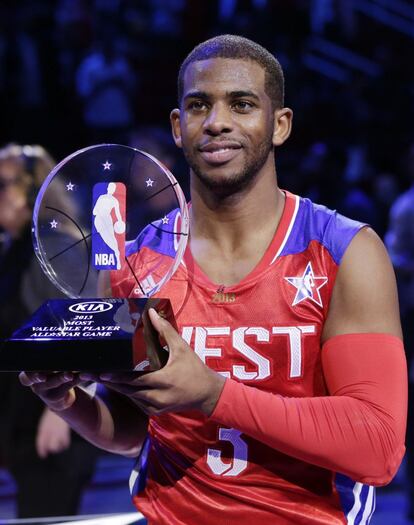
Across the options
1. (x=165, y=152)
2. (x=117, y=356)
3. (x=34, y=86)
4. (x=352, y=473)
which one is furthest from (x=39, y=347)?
(x=34, y=86)

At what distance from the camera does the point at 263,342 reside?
6.54ft

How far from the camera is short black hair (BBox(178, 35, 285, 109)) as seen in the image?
206cm

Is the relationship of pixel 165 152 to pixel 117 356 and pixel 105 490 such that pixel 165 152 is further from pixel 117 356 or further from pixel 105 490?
pixel 117 356

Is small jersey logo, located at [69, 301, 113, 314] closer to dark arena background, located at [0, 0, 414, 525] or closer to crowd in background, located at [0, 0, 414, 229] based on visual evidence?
dark arena background, located at [0, 0, 414, 525]

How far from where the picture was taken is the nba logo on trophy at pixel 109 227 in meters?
2.00

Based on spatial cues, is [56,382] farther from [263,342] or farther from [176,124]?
[176,124]

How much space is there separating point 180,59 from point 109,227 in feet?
25.5

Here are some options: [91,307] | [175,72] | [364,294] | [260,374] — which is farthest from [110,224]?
[175,72]

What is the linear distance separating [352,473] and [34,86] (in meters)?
7.59

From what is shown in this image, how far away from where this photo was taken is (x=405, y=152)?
8.85 metres

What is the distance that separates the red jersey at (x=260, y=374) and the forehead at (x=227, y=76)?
354 mm

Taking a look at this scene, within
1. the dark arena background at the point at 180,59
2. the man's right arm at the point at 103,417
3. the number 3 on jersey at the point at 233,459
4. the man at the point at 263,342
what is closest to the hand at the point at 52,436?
the man's right arm at the point at 103,417

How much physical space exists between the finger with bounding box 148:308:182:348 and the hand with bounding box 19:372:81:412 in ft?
0.58

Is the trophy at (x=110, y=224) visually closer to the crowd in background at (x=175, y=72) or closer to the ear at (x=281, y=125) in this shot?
the ear at (x=281, y=125)
